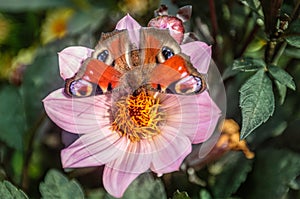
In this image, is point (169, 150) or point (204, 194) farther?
point (204, 194)

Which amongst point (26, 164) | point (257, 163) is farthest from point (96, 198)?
point (257, 163)

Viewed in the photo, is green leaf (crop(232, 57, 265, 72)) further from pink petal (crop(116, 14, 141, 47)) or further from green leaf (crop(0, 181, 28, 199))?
green leaf (crop(0, 181, 28, 199))

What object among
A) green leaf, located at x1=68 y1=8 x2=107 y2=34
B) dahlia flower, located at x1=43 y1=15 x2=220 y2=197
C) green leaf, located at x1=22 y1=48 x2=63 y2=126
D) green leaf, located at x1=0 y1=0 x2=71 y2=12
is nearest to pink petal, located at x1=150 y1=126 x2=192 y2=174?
dahlia flower, located at x1=43 y1=15 x2=220 y2=197

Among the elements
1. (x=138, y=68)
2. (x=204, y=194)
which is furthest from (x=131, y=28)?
(x=204, y=194)

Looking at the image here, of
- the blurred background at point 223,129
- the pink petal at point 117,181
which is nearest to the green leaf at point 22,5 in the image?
the blurred background at point 223,129

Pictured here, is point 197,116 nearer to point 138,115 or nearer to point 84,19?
point 138,115

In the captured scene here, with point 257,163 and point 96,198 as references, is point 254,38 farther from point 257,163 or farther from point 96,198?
point 96,198

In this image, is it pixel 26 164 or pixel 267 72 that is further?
pixel 26 164
